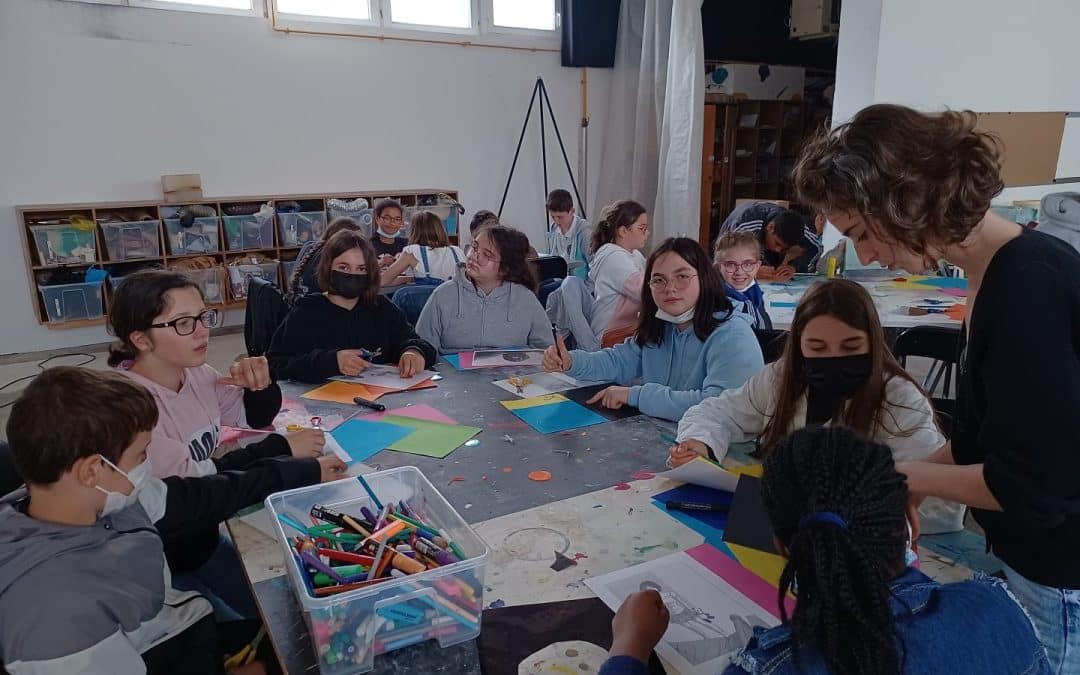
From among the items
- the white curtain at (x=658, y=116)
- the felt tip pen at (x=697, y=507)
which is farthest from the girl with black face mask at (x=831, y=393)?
the white curtain at (x=658, y=116)

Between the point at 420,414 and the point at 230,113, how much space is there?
441 cm

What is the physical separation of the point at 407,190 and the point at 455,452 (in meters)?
4.72

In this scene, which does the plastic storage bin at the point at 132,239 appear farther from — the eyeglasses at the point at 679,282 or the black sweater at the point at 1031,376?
the black sweater at the point at 1031,376

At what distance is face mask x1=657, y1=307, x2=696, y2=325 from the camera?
2.01 metres

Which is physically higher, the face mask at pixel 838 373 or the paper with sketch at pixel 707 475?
the face mask at pixel 838 373

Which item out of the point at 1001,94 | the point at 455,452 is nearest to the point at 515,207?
the point at 1001,94

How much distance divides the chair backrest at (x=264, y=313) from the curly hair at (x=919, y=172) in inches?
100

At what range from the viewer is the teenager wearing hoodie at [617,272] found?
3182mm

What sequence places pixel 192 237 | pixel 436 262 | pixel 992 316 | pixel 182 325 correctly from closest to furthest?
pixel 992 316 < pixel 182 325 < pixel 436 262 < pixel 192 237

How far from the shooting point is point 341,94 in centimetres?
567

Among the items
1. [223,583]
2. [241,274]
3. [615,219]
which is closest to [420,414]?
[223,583]

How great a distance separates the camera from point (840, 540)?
2.34ft

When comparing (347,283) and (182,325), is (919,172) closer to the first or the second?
(182,325)

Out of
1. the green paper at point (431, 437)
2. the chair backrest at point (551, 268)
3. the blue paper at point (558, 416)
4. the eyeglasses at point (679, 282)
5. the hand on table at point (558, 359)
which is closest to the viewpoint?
the green paper at point (431, 437)
